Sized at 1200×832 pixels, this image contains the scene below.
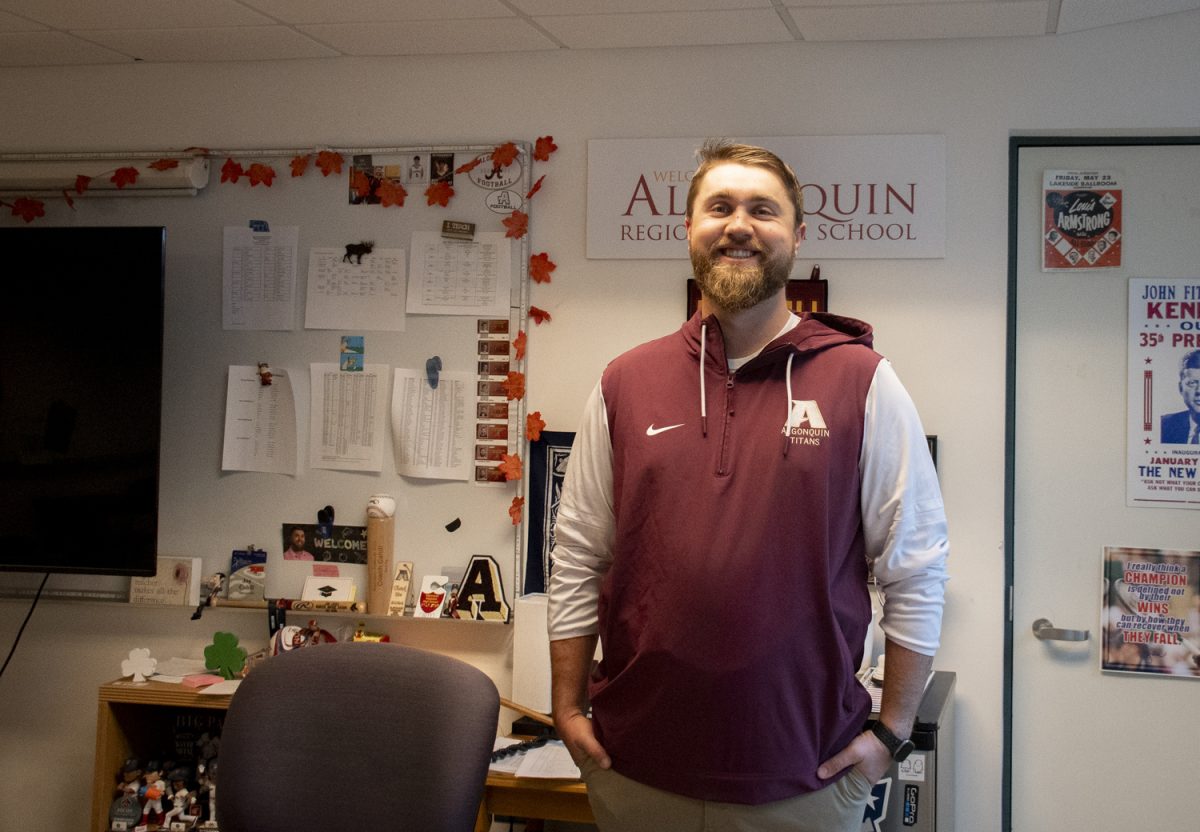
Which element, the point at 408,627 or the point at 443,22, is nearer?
the point at 443,22

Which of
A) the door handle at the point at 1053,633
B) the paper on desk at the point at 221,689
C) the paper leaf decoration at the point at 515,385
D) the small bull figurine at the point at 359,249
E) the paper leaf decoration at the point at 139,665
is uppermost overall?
the small bull figurine at the point at 359,249

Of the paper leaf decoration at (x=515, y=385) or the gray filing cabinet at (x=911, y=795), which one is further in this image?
the paper leaf decoration at (x=515, y=385)

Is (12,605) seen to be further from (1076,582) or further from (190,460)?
(1076,582)

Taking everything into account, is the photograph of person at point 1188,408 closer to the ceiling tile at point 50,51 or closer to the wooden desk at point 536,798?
the wooden desk at point 536,798

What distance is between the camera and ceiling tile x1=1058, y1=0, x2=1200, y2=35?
276 cm

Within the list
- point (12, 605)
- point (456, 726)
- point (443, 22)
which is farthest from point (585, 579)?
point (12, 605)

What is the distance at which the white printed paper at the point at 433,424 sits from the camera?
329 cm

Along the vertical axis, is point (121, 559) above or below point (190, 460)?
below

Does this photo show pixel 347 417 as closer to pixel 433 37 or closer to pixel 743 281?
pixel 433 37

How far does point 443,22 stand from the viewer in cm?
303

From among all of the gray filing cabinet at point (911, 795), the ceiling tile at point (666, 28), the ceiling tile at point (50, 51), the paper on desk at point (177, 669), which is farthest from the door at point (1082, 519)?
the ceiling tile at point (50, 51)

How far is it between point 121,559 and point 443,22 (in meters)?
1.64

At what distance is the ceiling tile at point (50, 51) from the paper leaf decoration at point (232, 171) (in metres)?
0.45

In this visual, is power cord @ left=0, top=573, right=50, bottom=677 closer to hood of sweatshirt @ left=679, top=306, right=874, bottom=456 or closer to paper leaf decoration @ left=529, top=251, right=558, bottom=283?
paper leaf decoration @ left=529, top=251, right=558, bottom=283
